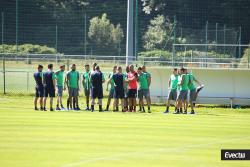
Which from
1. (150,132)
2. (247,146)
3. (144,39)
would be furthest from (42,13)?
(247,146)

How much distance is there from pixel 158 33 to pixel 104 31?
3.74 m

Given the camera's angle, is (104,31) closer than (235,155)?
No

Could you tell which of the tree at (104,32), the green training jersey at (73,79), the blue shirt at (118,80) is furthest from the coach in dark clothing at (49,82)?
the tree at (104,32)

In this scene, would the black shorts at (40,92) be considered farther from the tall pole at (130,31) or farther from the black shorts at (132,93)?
the tall pole at (130,31)

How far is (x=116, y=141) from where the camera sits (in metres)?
16.5

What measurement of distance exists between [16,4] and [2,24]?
1678 mm

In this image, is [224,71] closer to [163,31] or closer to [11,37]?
[163,31]

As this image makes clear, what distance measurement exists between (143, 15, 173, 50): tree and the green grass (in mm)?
19829

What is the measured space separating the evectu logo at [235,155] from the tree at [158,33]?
29328 millimetres

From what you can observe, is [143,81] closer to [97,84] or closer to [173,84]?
[173,84]

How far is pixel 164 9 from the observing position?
49.9 meters

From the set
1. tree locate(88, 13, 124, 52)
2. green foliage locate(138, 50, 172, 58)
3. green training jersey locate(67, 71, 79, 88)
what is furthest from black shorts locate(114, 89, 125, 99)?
tree locate(88, 13, 124, 52)

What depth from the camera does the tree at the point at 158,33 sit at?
4409cm

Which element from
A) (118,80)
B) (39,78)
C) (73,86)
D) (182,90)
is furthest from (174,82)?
(39,78)
